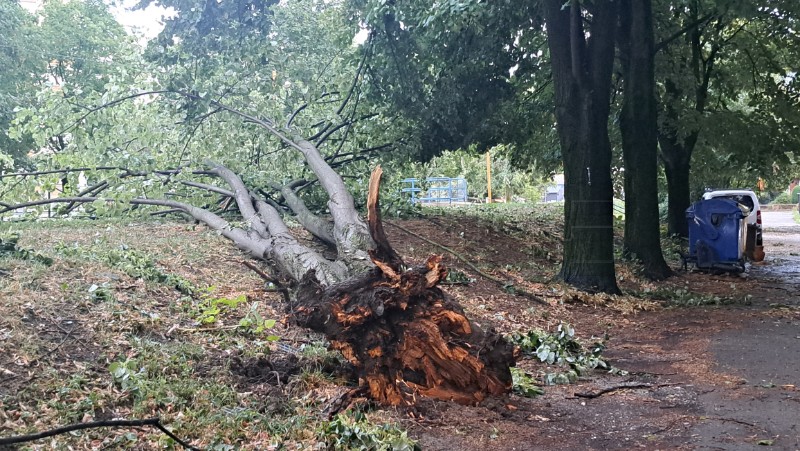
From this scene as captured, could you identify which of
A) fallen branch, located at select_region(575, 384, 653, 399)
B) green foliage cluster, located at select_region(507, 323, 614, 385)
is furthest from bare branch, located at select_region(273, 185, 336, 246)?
fallen branch, located at select_region(575, 384, 653, 399)

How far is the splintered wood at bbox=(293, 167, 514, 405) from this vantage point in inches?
205

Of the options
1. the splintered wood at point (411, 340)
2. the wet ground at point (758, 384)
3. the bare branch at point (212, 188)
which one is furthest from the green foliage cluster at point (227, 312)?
the bare branch at point (212, 188)

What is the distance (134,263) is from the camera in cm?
778

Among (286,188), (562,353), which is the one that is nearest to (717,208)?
(286,188)

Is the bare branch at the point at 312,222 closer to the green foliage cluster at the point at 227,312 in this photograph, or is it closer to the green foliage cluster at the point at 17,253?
the green foliage cluster at the point at 227,312

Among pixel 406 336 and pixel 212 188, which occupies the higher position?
pixel 212 188

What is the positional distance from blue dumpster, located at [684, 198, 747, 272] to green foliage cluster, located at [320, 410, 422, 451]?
11.5 m


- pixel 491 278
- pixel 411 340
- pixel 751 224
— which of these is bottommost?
pixel 491 278

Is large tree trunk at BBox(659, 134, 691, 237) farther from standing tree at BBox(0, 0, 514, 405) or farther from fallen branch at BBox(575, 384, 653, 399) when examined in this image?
fallen branch at BBox(575, 384, 653, 399)

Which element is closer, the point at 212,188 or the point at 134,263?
Answer: the point at 134,263

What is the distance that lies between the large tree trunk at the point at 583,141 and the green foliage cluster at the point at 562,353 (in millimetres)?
3530

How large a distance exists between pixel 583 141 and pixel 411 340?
6896 millimetres

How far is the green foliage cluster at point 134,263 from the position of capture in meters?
7.32

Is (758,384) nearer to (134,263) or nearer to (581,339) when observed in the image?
(581,339)
